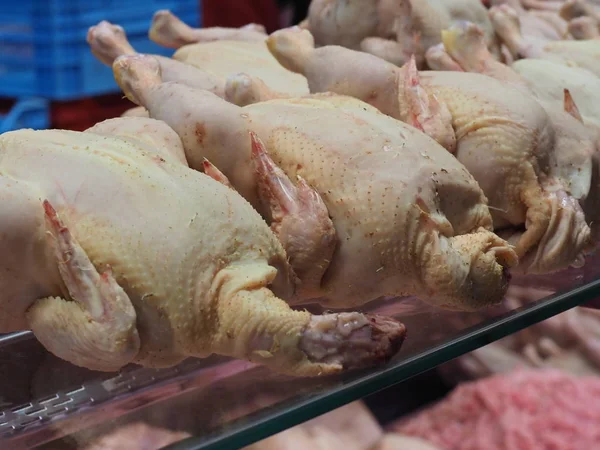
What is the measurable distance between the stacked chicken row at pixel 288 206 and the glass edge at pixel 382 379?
0.03 metres

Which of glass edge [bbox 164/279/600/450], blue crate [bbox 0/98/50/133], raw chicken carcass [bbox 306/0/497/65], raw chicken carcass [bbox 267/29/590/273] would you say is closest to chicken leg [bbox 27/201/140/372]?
glass edge [bbox 164/279/600/450]

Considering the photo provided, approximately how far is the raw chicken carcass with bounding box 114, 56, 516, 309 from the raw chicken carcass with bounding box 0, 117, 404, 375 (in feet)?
0.30

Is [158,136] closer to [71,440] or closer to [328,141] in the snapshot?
[328,141]

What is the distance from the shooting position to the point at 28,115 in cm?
225

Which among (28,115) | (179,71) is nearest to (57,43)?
(28,115)

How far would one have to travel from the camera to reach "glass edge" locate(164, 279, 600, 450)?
68 centimetres

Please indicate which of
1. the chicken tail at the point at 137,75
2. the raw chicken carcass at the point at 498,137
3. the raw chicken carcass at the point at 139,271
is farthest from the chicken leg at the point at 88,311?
the raw chicken carcass at the point at 498,137

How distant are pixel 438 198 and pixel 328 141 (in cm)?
15

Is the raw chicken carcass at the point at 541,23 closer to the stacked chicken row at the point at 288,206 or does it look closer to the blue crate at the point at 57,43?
the stacked chicken row at the point at 288,206

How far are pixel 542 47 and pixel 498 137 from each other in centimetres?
59

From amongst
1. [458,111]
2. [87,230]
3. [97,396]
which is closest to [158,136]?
[87,230]

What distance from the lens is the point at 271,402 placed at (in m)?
0.73

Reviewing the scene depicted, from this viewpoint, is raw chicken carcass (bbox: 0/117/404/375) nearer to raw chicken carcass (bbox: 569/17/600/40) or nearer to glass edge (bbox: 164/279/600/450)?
glass edge (bbox: 164/279/600/450)

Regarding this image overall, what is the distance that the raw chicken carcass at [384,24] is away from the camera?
4.67 ft
